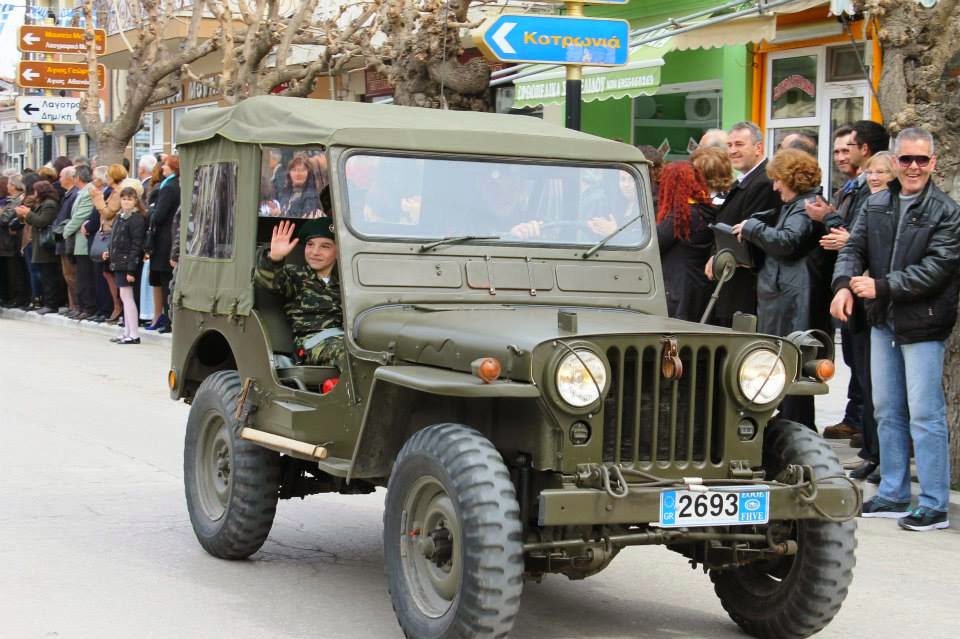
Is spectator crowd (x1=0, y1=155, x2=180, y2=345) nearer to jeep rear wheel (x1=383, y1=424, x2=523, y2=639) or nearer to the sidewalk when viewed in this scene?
the sidewalk

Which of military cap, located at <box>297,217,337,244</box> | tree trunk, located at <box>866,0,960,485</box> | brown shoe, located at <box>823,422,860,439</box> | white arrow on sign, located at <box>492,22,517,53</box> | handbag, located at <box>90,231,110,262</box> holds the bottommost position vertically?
brown shoe, located at <box>823,422,860,439</box>

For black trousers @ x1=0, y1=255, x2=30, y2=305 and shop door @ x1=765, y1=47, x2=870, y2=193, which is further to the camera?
black trousers @ x1=0, y1=255, x2=30, y2=305

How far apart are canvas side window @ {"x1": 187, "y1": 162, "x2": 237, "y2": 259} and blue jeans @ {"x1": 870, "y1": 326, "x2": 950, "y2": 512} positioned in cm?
362

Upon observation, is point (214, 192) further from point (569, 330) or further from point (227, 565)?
point (569, 330)

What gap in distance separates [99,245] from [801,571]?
1523 cm

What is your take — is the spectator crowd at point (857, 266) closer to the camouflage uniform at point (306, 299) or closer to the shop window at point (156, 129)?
the camouflage uniform at point (306, 299)

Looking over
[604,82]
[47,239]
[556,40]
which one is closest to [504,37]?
[556,40]

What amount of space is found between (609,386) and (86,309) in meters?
16.9

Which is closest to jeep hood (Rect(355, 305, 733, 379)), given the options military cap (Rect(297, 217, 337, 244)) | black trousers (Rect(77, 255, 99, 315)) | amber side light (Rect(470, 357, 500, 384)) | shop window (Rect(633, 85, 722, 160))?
amber side light (Rect(470, 357, 500, 384))

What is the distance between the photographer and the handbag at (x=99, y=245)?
766 inches

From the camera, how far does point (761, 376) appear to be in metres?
5.64

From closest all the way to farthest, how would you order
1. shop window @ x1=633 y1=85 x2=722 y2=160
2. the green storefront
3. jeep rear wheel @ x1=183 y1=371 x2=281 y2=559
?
jeep rear wheel @ x1=183 y1=371 x2=281 y2=559
the green storefront
shop window @ x1=633 y1=85 x2=722 y2=160

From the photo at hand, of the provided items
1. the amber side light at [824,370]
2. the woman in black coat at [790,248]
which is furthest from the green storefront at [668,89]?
the amber side light at [824,370]

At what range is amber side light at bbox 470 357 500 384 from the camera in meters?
5.26
